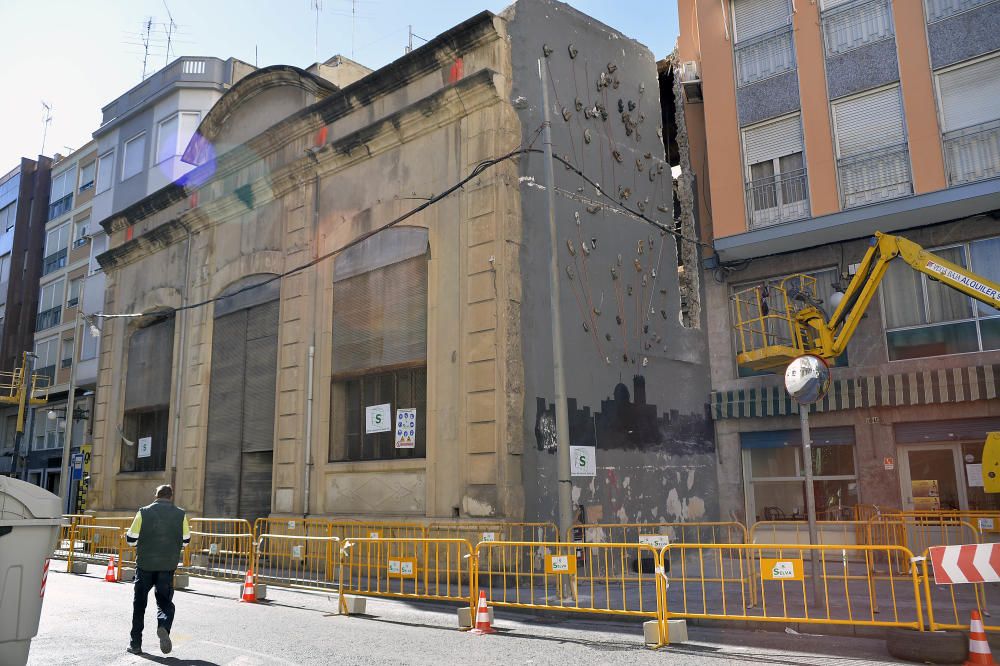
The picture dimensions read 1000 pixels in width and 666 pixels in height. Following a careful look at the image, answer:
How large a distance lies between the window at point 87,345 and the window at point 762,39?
93.2 feet

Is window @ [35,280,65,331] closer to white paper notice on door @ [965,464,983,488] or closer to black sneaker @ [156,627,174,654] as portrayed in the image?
black sneaker @ [156,627,174,654]

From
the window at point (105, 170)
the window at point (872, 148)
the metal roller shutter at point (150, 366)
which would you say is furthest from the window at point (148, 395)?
the window at point (872, 148)

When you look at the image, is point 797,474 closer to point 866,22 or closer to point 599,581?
point 599,581

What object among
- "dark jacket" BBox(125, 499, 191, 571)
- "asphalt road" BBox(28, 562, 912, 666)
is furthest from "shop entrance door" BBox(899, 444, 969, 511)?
"dark jacket" BBox(125, 499, 191, 571)

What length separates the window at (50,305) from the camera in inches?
1576

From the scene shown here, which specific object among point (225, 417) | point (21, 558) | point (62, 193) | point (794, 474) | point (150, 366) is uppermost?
point (62, 193)

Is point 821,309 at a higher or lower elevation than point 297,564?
higher

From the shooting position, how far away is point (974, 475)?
16156 millimetres

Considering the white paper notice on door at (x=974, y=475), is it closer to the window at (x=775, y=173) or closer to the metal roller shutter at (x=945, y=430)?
the metal roller shutter at (x=945, y=430)

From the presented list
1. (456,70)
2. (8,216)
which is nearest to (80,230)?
(8,216)

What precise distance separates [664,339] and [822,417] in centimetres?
383

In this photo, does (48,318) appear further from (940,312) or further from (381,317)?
(940,312)

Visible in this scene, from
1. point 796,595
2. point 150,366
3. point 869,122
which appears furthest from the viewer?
point 150,366

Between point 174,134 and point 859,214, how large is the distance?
89.9 feet
